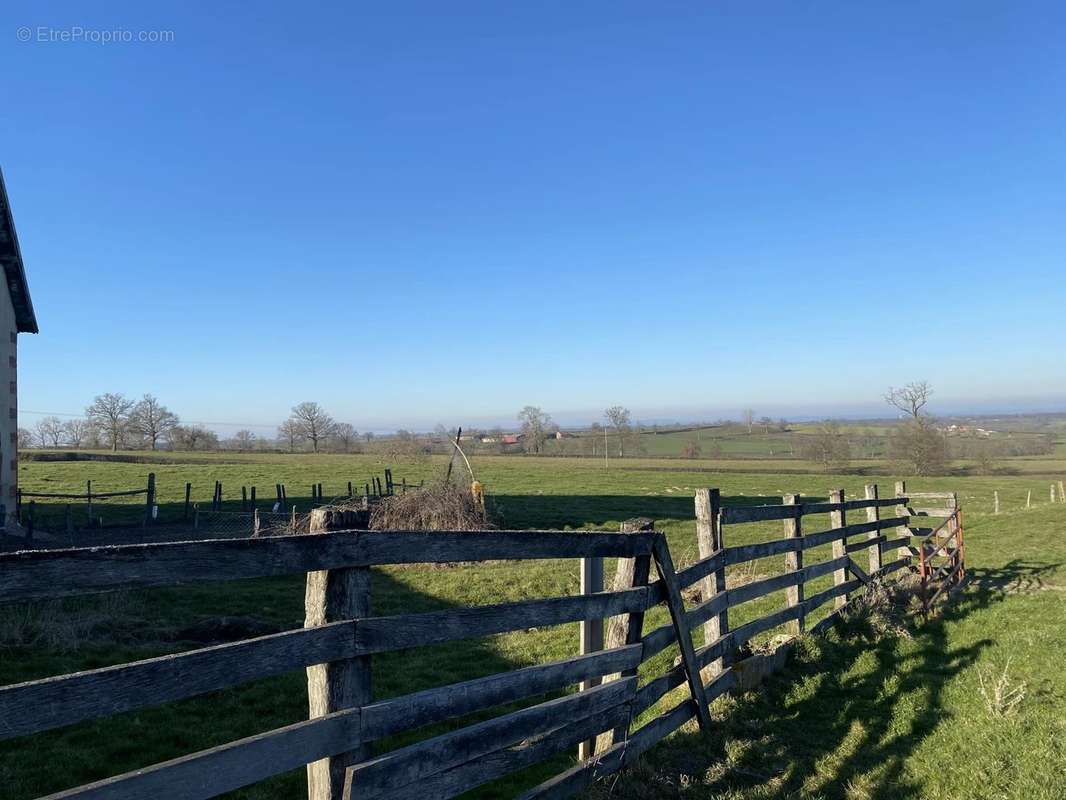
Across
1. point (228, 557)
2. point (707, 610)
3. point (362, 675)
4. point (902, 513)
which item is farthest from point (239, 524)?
point (228, 557)

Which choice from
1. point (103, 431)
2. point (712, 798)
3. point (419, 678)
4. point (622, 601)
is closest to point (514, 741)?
point (622, 601)

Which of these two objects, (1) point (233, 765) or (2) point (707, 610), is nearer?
(1) point (233, 765)

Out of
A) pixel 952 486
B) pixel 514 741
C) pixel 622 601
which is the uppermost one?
pixel 622 601

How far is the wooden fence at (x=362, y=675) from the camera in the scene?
2180 millimetres

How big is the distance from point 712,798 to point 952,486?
46131mm

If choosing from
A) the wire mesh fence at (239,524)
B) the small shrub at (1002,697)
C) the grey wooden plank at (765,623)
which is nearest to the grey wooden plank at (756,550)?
the grey wooden plank at (765,623)

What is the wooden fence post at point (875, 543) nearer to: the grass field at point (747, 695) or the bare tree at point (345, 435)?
the grass field at point (747, 695)

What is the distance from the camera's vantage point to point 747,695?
19.4 ft

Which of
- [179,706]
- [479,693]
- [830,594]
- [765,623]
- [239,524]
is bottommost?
[239,524]

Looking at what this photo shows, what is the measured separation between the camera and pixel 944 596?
400 inches

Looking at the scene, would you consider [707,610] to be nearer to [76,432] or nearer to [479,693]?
[479,693]

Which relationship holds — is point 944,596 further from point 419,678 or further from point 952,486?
point 952,486

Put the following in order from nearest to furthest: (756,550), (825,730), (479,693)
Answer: (479,693) < (825,730) < (756,550)

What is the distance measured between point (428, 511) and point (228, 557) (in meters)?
14.5
